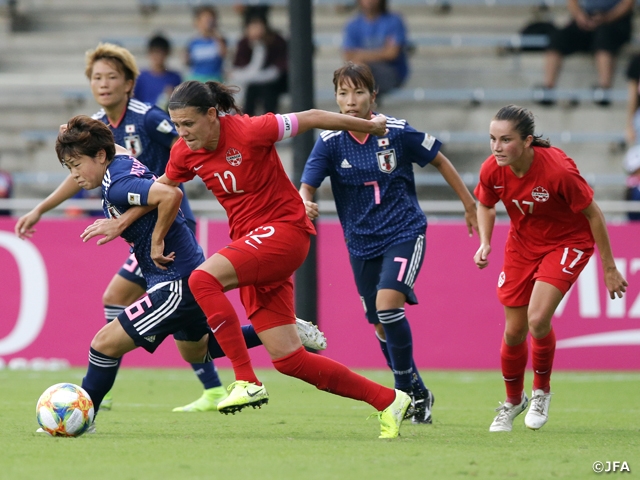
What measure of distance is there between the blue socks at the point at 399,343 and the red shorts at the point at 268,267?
106cm

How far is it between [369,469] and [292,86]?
6.51m

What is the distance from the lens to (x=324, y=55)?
16.0m

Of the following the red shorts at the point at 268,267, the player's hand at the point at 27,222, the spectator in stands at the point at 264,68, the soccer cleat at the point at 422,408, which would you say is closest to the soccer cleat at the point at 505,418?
the soccer cleat at the point at 422,408

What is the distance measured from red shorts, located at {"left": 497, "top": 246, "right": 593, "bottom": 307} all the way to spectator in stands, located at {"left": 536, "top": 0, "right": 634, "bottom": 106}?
8.48 m

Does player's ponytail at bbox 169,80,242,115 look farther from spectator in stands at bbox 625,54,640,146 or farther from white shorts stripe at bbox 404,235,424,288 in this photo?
spectator in stands at bbox 625,54,640,146

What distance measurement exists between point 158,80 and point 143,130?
21.0ft

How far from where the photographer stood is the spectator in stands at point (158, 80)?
1371 cm

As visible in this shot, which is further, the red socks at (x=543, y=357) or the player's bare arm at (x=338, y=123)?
the red socks at (x=543, y=357)

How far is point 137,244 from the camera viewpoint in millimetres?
6023

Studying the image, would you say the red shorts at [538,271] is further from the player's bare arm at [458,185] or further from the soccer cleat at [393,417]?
the soccer cleat at [393,417]

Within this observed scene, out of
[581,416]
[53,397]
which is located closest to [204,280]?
[53,397]

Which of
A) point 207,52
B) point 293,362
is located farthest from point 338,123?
point 207,52

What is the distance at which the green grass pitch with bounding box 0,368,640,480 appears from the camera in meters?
4.72

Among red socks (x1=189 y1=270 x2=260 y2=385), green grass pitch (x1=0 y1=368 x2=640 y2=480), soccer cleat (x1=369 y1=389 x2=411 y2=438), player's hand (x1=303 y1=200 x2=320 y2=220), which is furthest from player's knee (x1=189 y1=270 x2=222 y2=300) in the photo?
soccer cleat (x1=369 y1=389 x2=411 y2=438)
